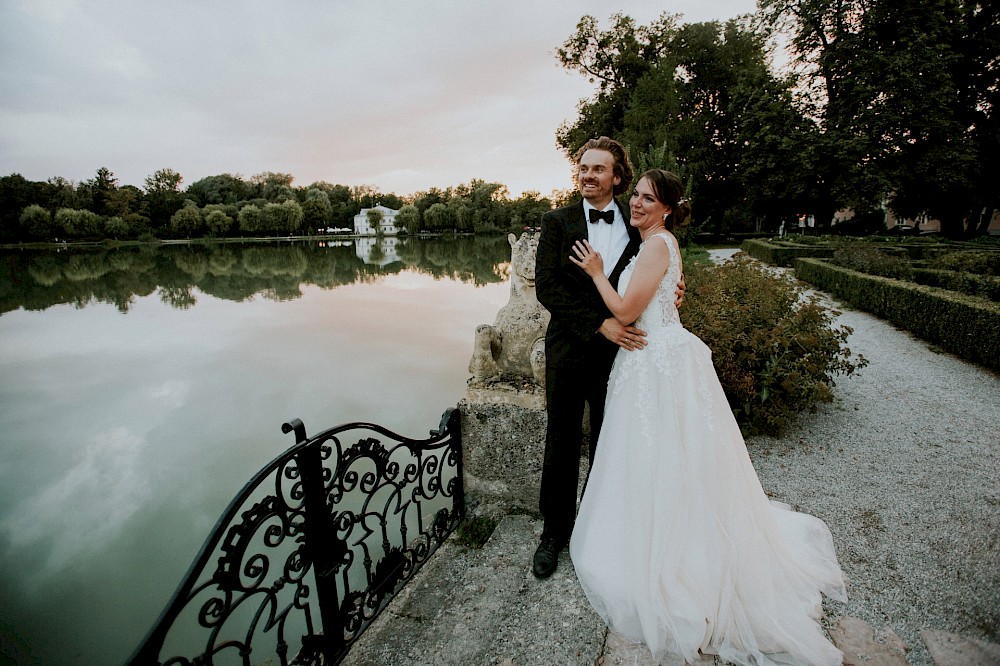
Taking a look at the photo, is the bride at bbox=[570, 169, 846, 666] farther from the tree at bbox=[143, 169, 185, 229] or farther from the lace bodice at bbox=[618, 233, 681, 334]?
the tree at bbox=[143, 169, 185, 229]

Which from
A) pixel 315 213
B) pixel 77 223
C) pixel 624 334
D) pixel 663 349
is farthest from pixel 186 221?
pixel 663 349

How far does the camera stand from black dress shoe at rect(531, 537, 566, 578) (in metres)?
2.53

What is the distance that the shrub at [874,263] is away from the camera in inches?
468

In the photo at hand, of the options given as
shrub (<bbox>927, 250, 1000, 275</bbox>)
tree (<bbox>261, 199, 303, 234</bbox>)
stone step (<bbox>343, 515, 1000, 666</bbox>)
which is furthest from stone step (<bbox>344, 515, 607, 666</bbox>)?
tree (<bbox>261, 199, 303, 234</bbox>)

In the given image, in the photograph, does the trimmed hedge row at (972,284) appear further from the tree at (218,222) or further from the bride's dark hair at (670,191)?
the tree at (218,222)

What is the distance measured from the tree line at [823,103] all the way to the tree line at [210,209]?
50.7 feet

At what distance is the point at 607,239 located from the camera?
2.46 meters

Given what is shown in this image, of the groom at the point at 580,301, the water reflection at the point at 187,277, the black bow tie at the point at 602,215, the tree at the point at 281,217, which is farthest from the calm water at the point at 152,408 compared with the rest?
the tree at the point at 281,217

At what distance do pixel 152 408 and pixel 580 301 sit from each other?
9043 millimetres

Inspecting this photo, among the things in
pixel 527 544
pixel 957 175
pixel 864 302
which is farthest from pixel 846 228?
pixel 527 544

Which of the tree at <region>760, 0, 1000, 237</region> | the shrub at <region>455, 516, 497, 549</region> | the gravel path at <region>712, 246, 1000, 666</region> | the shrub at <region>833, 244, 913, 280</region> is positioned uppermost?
the tree at <region>760, 0, 1000, 237</region>

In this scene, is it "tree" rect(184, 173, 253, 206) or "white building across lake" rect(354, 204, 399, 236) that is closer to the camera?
"tree" rect(184, 173, 253, 206)

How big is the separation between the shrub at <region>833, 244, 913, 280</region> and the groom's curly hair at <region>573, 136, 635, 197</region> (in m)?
13.3

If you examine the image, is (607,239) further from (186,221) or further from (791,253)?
(186,221)
